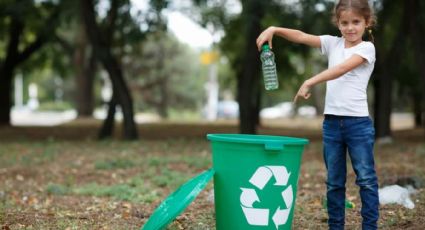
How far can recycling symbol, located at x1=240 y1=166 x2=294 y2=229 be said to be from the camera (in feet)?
11.4

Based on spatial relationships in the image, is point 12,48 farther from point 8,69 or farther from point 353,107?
point 353,107

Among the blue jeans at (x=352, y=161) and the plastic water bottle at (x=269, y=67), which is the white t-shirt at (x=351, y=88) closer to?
the blue jeans at (x=352, y=161)

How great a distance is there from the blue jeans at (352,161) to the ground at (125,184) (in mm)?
782

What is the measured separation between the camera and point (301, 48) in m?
16.6

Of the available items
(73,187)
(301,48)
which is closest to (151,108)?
(301,48)

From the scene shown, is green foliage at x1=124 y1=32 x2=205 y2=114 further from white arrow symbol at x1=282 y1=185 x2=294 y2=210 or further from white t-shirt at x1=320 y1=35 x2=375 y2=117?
white arrow symbol at x1=282 y1=185 x2=294 y2=210

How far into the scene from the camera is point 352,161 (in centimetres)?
373

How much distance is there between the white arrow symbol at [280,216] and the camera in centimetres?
355

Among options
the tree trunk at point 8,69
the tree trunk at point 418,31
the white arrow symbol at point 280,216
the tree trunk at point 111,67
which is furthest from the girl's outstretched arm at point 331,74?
the tree trunk at point 8,69

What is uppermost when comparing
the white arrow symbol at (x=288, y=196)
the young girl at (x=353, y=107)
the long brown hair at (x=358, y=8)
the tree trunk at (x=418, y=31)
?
the tree trunk at (x=418, y=31)

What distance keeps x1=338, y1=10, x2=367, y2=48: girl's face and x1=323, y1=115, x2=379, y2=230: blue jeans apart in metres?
0.53

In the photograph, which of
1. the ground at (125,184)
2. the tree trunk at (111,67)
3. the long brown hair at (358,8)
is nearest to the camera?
the long brown hair at (358,8)

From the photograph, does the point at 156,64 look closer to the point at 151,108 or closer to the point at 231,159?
the point at 151,108

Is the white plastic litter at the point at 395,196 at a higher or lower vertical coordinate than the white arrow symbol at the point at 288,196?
lower
